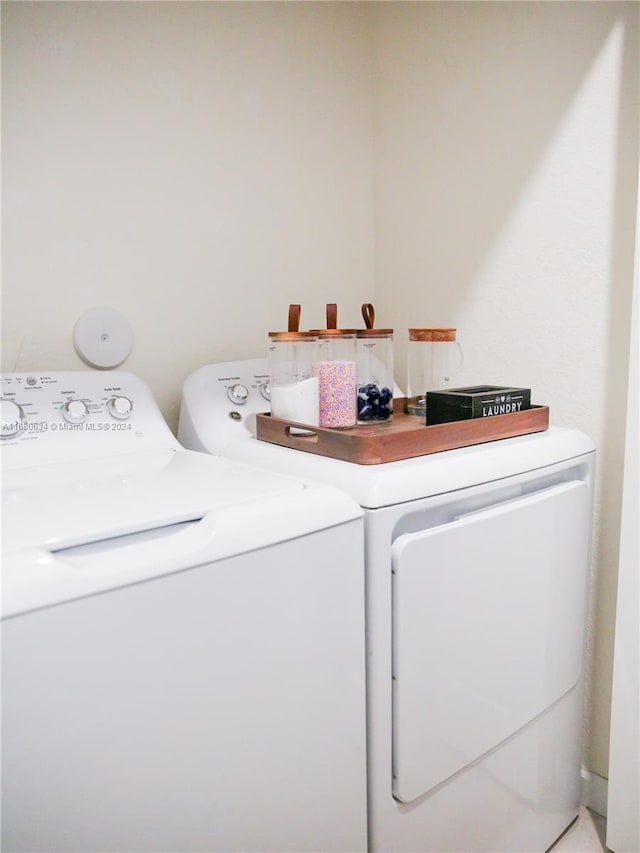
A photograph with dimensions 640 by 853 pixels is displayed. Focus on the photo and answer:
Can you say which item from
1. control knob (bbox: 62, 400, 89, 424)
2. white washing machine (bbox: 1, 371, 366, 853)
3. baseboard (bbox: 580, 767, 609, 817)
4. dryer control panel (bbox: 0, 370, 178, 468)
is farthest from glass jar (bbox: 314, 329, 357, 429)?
baseboard (bbox: 580, 767, 609, 817)

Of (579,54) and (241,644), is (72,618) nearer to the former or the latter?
(241,644)

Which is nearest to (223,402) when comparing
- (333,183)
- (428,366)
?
(428,366)

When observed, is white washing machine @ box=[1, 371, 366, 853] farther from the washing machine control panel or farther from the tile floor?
the tile floor

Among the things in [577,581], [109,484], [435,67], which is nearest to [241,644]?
[109,484]

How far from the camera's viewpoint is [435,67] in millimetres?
1683

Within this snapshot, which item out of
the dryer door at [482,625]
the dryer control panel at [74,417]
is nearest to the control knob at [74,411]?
the dryer control panel at [74,417]

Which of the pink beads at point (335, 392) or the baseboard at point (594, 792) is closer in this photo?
the pink beads at point (335, 392)

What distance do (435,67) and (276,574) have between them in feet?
4.72

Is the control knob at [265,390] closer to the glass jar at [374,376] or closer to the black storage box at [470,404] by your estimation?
the glass jar at [374,376]

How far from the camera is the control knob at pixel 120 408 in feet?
4.22

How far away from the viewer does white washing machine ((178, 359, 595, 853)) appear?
996 millimetres

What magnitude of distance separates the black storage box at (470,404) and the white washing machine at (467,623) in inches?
2.7

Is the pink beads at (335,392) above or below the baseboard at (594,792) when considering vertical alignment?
above

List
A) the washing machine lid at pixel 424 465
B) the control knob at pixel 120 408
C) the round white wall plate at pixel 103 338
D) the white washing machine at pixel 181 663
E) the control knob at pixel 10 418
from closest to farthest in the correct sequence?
the white washing machine at pixel 181 663
the washing machine lid at pixel 424 465
the control knob at pixel 10 418
the control knob at pixel 120 408
the round white wall plate at pixel 103 338
